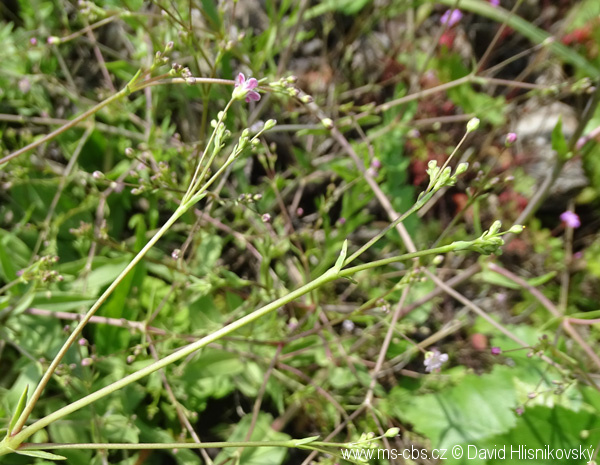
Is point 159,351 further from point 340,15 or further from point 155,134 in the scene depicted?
point 340,15

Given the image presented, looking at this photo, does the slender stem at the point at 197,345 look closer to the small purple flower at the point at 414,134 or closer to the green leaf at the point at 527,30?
the small purple flower at the point at 414,134

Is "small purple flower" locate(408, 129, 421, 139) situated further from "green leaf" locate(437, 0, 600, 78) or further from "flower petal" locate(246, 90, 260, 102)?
"flower petal" locate(246, 90, 260, 102)

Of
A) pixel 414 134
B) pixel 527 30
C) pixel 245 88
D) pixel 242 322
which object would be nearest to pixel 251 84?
pixel 245 88

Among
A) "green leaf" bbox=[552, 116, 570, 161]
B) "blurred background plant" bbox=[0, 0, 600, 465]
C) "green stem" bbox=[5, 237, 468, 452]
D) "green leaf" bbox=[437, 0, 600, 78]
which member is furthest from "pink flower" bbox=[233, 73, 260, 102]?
"green leaf" bbox=[437, 0, 600, 78]

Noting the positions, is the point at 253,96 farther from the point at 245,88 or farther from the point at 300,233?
the point at 300,233

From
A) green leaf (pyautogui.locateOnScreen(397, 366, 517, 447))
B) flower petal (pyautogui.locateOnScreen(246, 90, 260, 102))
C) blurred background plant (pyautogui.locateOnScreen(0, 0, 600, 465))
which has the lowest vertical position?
green leaf (pyautogui.locateOnScreen(397, 366, 517, 447))

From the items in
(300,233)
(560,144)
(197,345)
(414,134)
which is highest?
(197,345)

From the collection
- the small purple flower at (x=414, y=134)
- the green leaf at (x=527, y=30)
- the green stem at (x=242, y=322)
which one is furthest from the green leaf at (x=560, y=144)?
the green leaf at (x=527, y=30)

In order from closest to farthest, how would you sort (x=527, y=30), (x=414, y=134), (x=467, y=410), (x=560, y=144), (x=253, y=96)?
(x=253, y=96) → (x=560, y=144) → (x=467, y=410) → (x=414, y=134) → (x=527, y=30)
